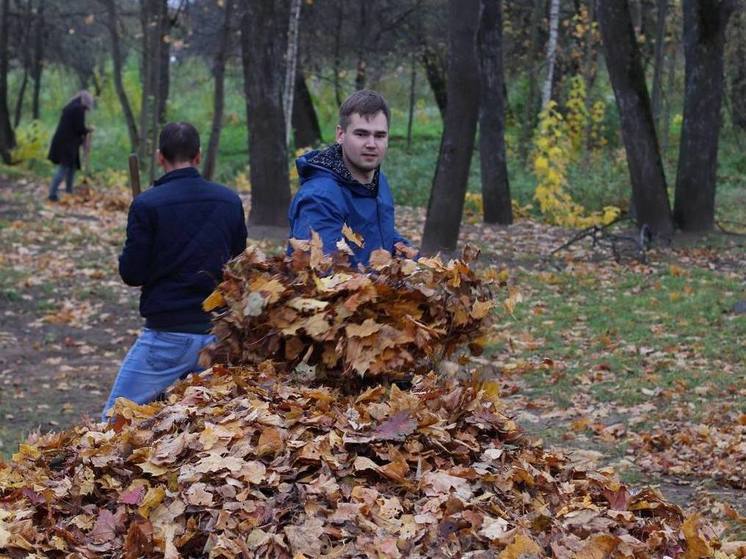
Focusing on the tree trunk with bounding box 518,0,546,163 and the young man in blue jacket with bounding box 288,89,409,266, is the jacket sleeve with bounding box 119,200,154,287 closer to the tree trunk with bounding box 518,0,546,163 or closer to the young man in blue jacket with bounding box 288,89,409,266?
the young man in blue jacket with bounding box 288,89,409,266

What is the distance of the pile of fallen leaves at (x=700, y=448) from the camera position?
6.09 metres

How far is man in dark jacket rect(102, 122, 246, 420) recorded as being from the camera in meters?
5.01

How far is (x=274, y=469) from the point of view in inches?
126

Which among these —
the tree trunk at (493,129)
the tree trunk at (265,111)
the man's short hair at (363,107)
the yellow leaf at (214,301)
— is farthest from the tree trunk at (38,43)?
the yellow leaf at (214,301)

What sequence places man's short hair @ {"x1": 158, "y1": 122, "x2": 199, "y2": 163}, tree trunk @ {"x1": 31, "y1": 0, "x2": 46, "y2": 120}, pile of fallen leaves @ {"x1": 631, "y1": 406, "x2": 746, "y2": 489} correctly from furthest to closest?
tree trunk @ {"x1": 31, "y1": 0, "x2": 46, "y2": 120} < pile of fallen leaves @ {"x1": 631, "y1": 406, "x2": 746, "y2": 489} < man's short hair @ {"x1": 158, "y1": 122, "x2": 199, "y2": 163}

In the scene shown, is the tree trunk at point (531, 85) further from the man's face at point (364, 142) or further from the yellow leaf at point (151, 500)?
the yellow leaf at point (151, 500)

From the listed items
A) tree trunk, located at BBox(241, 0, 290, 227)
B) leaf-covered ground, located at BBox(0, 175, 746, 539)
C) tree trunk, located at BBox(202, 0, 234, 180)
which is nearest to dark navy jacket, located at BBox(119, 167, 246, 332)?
leaf-covered ground, located at BBox(0, 175, 746, 539)

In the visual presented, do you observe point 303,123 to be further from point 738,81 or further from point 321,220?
point 321,220

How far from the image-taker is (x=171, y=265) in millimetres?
5027

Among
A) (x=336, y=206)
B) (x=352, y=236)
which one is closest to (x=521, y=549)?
(x=352, y=236)

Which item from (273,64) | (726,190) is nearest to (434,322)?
(273,64)

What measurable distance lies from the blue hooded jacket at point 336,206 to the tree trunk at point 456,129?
7963 mm

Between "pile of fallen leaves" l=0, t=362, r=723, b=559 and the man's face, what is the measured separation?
886mm

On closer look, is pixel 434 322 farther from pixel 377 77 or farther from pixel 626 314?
pixel 377 77
